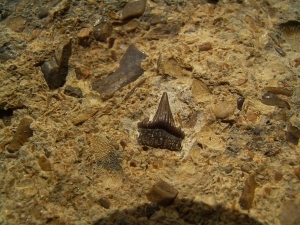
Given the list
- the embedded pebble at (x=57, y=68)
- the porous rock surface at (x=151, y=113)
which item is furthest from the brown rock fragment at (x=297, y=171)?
the embedded pebble at (x=57, y=68)

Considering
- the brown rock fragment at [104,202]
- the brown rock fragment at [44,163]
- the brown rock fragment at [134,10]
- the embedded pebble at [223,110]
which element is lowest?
the brown rock fragment at [104,202]

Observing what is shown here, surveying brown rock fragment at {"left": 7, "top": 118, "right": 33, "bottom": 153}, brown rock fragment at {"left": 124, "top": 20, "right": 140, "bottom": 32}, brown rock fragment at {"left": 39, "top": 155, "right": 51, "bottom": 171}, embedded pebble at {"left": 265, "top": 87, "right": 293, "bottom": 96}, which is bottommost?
brown rock fragment at {"left": 39, "top": 155, "right": 51, "bottom": 171}

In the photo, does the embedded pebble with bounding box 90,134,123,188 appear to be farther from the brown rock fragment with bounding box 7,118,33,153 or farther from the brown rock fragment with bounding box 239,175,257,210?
the brown rock fragment with bounding box 239,175,257,210

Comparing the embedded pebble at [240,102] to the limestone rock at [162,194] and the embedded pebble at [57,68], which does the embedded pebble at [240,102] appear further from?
the embedded pebble at [57,68]

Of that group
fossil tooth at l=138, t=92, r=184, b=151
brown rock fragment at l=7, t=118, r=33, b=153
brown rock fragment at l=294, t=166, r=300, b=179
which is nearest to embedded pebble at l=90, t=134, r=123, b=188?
fossil tooth at l=138, t=92, r=184, b=151

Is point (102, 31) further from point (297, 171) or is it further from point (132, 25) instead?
point (297, 171)

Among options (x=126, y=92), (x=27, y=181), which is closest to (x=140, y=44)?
(x=126, y=92)
